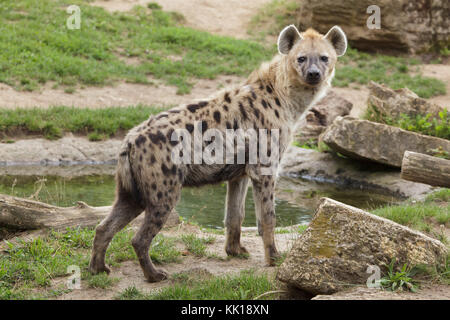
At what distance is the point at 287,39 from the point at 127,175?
170 centimetres

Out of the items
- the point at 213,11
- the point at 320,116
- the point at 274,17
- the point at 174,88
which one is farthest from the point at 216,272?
the point at 213,11

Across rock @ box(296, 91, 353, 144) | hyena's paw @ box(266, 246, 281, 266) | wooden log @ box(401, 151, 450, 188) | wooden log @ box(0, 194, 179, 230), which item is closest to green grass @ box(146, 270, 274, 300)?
hyena's paw @ box(266, 246, 281, 266)

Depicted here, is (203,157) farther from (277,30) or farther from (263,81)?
(277,30)

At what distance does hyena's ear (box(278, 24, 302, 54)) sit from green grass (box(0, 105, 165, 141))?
5404 millimetres

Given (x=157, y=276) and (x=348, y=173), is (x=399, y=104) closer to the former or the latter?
(x=348, y=173)

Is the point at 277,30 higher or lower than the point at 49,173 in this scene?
higher

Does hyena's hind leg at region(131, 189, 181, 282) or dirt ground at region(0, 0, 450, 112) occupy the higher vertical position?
dirt ground at region(0, 0, 450, 112)

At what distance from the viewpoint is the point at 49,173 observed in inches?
314

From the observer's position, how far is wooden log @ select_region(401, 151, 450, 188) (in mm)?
5152

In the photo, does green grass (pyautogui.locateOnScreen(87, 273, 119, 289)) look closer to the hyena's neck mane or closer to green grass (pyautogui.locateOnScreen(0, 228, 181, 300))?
green grass (pyautogui.locateOnScreen(0, 228, 181, 300))

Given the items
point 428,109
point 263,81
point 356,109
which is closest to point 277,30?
point 356,109

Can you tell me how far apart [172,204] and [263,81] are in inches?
51.1
